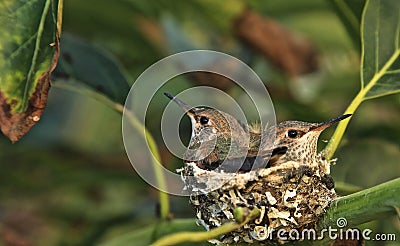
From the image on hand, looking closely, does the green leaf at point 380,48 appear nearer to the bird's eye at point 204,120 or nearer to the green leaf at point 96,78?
the bird's eye at point 204,120

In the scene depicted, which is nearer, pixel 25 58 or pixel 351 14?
pixel 25 58

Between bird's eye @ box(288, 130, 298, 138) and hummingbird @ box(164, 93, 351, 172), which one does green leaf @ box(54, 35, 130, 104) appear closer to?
hummingbird @ box(164, 93, 351, 172)

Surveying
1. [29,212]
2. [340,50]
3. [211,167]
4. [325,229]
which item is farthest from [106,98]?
[340,50]

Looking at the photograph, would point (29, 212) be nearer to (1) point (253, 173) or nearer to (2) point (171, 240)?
(1) point (253, 173)

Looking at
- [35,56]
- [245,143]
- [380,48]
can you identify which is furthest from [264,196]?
[35,56]

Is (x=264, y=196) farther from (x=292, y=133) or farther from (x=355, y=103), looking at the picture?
(x=355, y=103)

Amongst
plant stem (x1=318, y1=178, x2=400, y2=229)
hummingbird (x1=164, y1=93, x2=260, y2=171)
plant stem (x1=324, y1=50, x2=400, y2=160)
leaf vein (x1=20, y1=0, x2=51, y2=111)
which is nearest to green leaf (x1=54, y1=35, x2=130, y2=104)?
hummingbird (x1=164, y1=93, x2=260, y2=171)

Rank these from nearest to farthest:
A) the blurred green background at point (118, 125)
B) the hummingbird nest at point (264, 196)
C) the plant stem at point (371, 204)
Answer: the plant stem at point (371, 204) → the hummingbird nest at point (264, 196) → the blurred green background at point (118, 125)

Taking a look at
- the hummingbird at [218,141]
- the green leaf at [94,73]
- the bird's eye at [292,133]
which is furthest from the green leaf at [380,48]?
the green leaf at [94,73]
